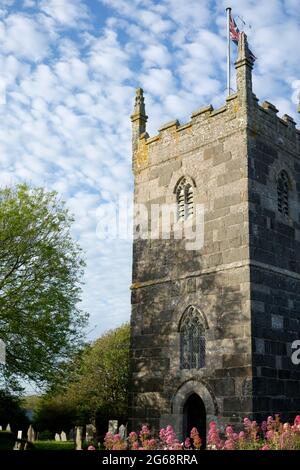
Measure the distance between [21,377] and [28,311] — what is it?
8.38ft

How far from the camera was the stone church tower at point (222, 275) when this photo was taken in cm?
1620

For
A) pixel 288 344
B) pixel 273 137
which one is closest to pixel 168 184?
pixel 273 137

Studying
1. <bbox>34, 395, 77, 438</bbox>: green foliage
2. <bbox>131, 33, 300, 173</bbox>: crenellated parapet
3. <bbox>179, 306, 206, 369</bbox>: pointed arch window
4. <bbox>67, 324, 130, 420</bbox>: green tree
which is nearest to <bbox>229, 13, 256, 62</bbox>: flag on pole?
<bbox>131, 33, 300, 173</bbox>: crenellated parapet

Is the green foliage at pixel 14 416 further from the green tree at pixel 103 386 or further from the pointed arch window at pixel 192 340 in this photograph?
the pointed arch window at pixel 192 340

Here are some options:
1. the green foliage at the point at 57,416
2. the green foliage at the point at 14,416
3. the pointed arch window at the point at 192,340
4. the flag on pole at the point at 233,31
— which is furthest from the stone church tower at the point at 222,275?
the green foliage at the point at 57,416

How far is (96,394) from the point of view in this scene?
37.1 m

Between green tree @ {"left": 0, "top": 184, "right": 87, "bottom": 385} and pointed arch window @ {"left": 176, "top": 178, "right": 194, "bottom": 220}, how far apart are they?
508 centimetres

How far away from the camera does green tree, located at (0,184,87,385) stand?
20141mm

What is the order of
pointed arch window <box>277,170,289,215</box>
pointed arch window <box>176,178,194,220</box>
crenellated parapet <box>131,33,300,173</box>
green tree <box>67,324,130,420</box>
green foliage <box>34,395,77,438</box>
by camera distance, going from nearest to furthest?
1. crenellated parapet <box>131,33,300,173</box>
2. pointed arch window <box>277,170,289,215</box>
3. pointed arch window <box>176,178,194,220</box>
4. green tree <box>67,324,130,420</box>
5. green foliage <box>34,395,77,438</box>

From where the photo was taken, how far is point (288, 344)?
56.2 ft

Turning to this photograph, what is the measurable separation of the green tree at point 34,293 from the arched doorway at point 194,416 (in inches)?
221

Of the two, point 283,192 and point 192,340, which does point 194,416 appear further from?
point 283,192

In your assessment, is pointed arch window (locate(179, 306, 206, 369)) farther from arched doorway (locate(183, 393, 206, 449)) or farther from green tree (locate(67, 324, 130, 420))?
green tree (locate(67, 324, 130, 420))
